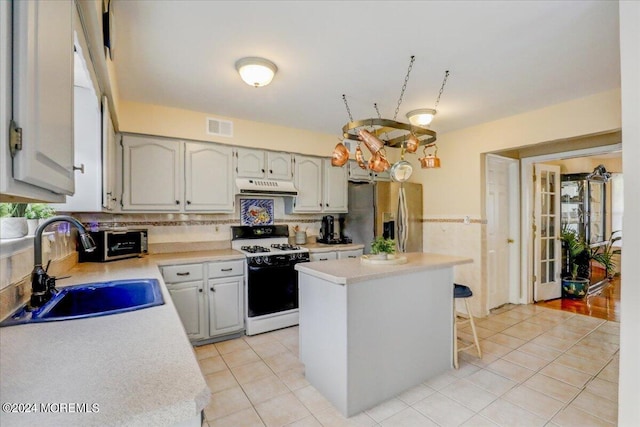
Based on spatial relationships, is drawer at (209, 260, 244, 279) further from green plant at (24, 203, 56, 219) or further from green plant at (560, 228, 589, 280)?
green plant at (560, 228, 589, 280)

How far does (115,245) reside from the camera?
2.77 metres

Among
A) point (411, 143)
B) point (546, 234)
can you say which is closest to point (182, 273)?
point (411, 143)

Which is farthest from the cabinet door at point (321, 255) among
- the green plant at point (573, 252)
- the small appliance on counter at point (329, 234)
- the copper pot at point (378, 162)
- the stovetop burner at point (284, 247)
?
the green plant at point (573, 252)

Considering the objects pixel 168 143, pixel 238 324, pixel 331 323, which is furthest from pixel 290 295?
pixel 168 143

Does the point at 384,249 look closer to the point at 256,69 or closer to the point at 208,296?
the point at 256,69

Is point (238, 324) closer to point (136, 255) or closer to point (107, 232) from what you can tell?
point (136, 255)

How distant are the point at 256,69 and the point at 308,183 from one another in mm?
1976

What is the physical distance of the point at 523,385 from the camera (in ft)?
7.66

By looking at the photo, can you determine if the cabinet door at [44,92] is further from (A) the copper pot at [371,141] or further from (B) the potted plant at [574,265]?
(B) the potted plant at [574,265]

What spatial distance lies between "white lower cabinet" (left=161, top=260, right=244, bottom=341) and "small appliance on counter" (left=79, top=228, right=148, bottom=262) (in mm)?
407

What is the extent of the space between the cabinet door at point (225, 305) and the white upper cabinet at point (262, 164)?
126 centimetres

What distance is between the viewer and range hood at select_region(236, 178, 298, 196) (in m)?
3.52

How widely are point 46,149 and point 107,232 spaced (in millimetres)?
2402

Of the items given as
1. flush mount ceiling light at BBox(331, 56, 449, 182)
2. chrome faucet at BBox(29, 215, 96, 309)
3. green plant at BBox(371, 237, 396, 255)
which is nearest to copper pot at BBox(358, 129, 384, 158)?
flush mount ceiling light at BBox(331, 56, 449, 182)
